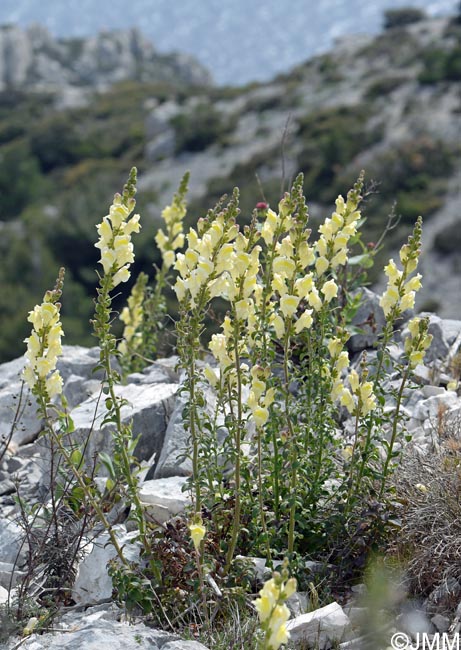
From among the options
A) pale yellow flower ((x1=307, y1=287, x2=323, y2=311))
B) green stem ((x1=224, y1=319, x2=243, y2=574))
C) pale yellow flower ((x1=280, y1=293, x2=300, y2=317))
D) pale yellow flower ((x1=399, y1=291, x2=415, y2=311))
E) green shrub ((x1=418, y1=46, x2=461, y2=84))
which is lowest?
green shrub ((x1=418, y1=46, x2=461, y2=84))

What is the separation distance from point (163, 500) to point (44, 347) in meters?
0.98

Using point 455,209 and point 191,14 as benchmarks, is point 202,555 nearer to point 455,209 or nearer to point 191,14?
point 455,209

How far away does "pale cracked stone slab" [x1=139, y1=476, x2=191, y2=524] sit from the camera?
3.46 metres

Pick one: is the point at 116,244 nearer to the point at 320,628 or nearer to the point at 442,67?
the point at 320,628

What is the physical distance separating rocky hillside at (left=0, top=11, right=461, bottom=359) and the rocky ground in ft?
26.3

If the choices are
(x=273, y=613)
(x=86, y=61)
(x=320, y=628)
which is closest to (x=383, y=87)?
(x=320, y=628)

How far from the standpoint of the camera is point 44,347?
114 inches

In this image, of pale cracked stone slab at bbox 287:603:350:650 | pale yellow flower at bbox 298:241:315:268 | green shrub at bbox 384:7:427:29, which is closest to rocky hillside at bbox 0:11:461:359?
green shrub at bbox 384:7:427:29

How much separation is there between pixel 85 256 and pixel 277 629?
20.4 meters

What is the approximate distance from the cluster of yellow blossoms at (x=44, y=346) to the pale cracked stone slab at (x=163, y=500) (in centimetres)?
79

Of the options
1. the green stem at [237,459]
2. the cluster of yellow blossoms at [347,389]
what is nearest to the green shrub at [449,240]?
the cluster of yellow blossoms at [347,389]

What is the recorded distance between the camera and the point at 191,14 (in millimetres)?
136500

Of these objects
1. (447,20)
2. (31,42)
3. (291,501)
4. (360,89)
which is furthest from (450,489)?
(31,42)

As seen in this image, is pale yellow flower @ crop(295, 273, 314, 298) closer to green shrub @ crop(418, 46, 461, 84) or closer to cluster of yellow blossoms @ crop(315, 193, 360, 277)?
cluster of yellow blossoms @ crop(315, 193, 360, 277)
